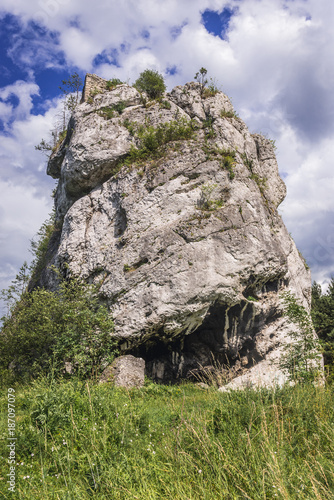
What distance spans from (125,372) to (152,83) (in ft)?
60.9

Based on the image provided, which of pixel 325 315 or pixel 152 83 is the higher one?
pixel 152 83

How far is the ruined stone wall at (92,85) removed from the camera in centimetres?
2020

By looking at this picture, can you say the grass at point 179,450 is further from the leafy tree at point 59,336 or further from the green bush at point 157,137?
the green bush at point 157,137

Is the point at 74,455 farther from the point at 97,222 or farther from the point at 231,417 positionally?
the point at 97,222

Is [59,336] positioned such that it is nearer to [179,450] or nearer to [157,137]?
[179,450]

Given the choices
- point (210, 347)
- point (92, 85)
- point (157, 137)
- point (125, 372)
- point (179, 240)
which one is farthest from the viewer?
point (92, 85)

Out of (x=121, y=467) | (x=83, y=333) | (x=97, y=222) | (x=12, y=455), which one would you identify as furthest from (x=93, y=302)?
(x=121, y=467)

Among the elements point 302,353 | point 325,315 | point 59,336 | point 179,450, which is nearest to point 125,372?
point 59,336

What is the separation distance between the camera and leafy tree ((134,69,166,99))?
2056cm

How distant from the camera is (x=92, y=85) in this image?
20.6 m

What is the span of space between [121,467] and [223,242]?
10.7 m

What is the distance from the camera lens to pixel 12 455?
15.8 ft

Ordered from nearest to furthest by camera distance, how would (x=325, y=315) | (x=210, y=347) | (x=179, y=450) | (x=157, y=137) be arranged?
(x=179, y=450) < (x=210, y=347) < (x=157, y=137) < (x=325, y=315)

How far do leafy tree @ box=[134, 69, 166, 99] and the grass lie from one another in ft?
65.1
